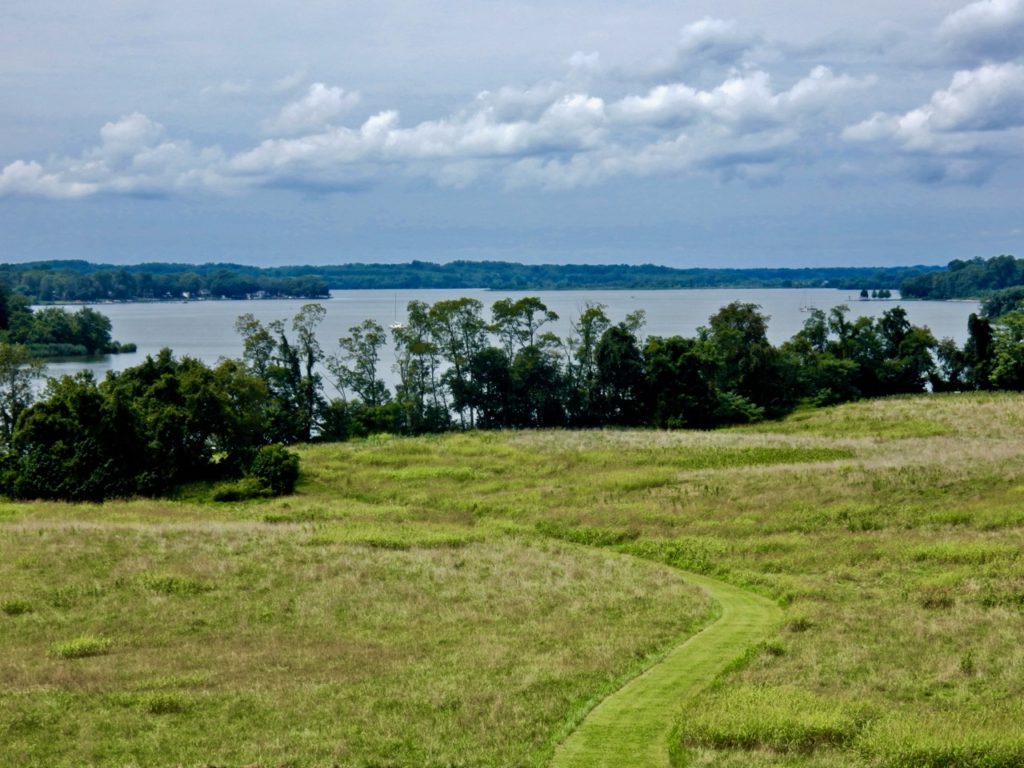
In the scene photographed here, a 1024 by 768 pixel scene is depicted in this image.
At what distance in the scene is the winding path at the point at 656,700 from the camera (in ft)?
57.9

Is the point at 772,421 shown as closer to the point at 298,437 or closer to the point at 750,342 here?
the point at 750,342

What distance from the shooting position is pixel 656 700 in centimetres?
2062

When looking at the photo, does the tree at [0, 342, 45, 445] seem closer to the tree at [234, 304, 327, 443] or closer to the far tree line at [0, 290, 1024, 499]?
the far tree line at [0, 290, 1024, 499]

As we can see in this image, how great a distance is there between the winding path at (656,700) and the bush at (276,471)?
111 feet

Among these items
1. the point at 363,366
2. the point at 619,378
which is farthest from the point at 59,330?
the point at 619,378

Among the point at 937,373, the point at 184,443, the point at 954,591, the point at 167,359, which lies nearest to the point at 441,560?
the point at 954,591

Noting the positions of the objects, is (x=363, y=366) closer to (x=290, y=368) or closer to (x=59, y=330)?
(x=290, y=368)

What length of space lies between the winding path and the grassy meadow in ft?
1.33

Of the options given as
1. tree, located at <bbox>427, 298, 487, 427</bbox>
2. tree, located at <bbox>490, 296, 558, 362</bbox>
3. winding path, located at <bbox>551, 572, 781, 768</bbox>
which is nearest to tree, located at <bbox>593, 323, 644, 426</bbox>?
tree, located at <bbox>490, 296, 558, 362</bbox>

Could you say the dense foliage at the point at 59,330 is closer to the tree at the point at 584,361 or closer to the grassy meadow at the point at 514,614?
the tree at the point at 584,361

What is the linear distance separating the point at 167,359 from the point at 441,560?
3617 cm

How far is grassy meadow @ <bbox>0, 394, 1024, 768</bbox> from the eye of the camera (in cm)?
1838

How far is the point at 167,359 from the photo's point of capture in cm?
6650

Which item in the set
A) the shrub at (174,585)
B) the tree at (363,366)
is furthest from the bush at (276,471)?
the tree at (363,366)
